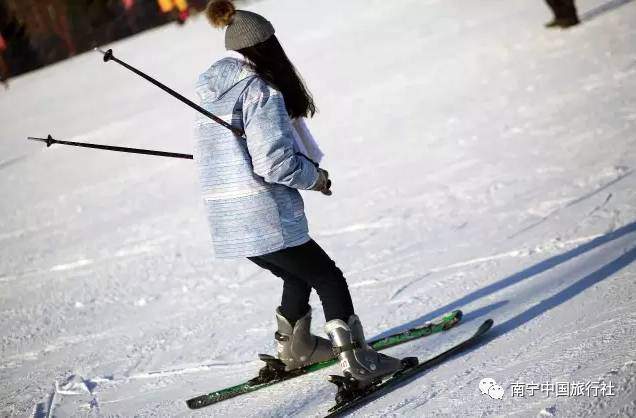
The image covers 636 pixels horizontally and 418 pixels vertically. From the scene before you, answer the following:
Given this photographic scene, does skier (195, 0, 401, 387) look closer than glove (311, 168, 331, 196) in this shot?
Yes

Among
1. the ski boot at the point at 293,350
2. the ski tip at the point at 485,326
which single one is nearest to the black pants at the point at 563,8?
the ski tip at the point at 485,326

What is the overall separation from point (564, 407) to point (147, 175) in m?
8.03

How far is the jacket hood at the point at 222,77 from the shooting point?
2918mm

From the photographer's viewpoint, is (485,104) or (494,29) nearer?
(485,104)

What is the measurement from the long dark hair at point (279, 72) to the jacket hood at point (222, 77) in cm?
5

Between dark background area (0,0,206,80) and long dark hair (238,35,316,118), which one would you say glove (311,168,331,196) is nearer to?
long dark hair (238,35,316,118)

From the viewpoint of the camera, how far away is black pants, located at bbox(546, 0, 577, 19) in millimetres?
11219

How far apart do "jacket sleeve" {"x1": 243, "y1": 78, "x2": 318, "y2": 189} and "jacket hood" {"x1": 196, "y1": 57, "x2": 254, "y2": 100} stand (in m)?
0.07

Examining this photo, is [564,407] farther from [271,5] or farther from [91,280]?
[271,5]

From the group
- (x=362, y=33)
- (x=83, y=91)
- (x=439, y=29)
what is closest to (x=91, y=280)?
(x=439, y=29)

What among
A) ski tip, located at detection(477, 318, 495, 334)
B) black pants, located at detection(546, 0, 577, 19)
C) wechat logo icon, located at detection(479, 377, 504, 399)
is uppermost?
black pants, located at detection(546, 0, 577, 19)

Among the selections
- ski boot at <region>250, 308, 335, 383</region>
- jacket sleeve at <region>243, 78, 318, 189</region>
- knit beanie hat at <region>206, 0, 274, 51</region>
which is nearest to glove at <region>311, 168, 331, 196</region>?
jacket sleeve at <region>243, 78, 318, 189</region>

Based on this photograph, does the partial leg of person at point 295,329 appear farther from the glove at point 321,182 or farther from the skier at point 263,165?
the glove at point 321,182

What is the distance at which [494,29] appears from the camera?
42.8 ft
